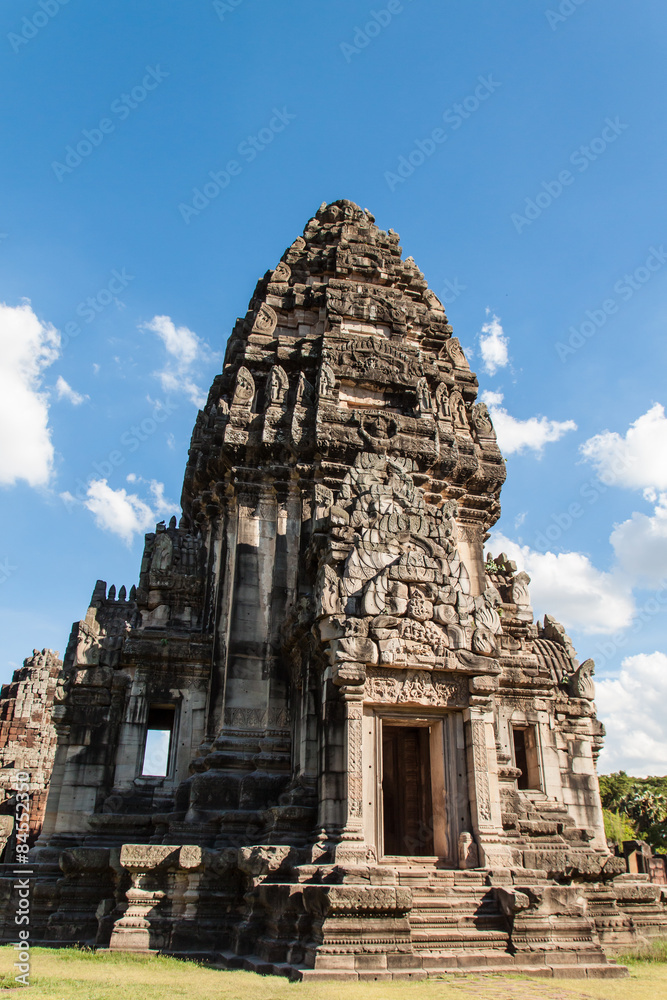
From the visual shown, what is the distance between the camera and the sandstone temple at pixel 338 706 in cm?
1122

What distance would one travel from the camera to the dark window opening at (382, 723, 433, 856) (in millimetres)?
16047

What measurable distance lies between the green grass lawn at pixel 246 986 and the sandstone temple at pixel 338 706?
0.48 metres

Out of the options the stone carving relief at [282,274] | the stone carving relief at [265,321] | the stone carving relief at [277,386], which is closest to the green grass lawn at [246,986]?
the stone carving relief at [277,386]

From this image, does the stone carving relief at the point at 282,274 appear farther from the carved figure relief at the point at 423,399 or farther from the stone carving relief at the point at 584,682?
the stone carving relief at the point at 584,682

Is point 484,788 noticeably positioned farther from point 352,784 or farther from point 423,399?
point 423,399

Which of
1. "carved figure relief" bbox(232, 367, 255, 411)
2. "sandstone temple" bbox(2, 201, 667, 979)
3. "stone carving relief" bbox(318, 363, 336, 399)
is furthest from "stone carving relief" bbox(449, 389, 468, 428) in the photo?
"carved figure relief" bbox(232, 367, 255, 411)

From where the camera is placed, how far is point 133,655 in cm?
1708

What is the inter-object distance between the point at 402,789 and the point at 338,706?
238 inches

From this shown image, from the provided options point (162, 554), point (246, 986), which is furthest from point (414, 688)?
point (162, 554)

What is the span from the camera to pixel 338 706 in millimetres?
12250

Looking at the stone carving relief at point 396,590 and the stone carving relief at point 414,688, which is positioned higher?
the stone carving relief at point 396,590

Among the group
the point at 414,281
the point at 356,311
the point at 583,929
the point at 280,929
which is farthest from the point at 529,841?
the point at 414,281

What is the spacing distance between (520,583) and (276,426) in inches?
312

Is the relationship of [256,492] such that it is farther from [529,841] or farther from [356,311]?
[529,841]
